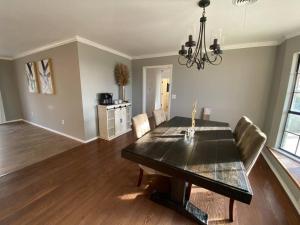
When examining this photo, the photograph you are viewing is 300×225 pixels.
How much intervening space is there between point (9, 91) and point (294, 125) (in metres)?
7.79

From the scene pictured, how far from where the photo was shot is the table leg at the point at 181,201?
4.72 feet

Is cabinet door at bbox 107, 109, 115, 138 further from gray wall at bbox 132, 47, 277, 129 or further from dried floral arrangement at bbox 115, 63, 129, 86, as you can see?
gray wall at bbox 132, 47, 277, 129

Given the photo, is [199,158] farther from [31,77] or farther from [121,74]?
[31,77]

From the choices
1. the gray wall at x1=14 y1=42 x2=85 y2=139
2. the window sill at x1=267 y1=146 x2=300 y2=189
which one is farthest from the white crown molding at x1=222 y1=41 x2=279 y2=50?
the gray wall at x1=14 y1=42 x2=85 y2=139

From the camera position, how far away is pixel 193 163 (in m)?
1.20

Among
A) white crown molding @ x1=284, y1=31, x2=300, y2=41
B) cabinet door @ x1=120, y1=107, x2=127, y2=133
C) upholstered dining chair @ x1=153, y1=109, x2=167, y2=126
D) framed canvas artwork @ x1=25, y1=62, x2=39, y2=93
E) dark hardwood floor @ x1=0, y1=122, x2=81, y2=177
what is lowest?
dark hardwood floor @ x1=0, y1=122, x2=81, y2=177

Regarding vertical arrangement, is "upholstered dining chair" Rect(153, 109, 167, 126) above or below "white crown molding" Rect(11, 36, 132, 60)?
below

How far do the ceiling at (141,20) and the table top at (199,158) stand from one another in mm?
1592

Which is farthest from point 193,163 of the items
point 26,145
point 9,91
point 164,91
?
point 9,91

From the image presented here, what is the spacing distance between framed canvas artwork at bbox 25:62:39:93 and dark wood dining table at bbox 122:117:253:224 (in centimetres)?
407

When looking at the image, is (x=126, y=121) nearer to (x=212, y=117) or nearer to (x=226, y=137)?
(x=212, y=117)

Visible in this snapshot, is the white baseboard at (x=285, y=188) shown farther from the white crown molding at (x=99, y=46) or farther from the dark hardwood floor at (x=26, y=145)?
the white crown molding at (x=99, y=46)

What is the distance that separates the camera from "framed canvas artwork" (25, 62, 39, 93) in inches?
153

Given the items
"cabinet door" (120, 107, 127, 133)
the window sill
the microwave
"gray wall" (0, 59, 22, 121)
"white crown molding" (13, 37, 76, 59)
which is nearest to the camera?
the window sill
